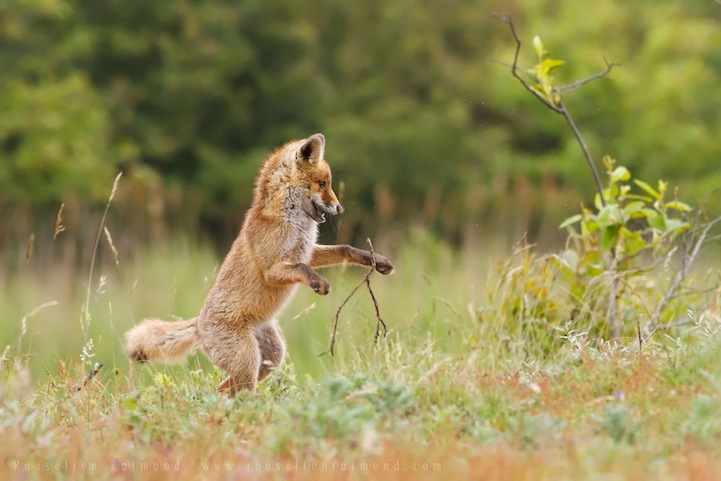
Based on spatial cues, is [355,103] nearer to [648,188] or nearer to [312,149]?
[648,188]

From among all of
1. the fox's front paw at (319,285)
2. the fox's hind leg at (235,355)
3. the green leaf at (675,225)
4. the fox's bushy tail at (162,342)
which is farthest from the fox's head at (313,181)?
the green leaf at (675,225)

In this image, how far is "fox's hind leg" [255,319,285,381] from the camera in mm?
6730

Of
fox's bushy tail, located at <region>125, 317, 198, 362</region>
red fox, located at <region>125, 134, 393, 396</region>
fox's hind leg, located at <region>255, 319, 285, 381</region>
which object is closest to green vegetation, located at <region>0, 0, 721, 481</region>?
fox's bushy tail, located at <region>125, 317, 198, 362</region>

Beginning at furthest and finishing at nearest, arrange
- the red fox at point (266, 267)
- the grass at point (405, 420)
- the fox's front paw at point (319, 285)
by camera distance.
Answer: the red fox at point (266, 267) < the fox's front paw at point (319, 285) < the grass at point (405, 420)

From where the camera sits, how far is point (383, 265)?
664 cm

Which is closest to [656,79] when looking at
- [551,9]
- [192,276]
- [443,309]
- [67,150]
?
[551,9]

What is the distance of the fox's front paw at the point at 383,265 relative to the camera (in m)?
6.62

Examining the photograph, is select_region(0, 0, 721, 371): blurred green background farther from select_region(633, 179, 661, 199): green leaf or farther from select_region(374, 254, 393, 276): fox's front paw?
select_region(374, 254, 393, 276): fox's front paw

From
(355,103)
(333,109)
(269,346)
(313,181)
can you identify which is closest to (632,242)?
(313,181)

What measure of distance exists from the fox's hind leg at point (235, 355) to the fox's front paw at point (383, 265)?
0.85 meters

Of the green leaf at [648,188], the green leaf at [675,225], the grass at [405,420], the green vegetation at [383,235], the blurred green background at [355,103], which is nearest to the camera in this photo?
the grass at [405,420]

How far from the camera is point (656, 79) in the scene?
2505 cm

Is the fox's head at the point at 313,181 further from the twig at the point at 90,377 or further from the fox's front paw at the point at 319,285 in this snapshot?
the twig at the point at 90,377

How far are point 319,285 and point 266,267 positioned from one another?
547 mm
